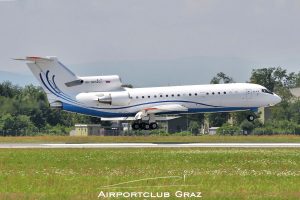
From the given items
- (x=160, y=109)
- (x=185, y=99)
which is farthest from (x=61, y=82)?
(x=185, y=99)

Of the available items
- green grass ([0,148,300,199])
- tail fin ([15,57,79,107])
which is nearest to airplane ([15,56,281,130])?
tail fin ([15,57,79,107])

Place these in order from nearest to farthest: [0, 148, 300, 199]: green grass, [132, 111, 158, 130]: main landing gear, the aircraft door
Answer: [0, 148, 300, 199]: green grass
[132, 111, 158, 130]: main landing gear
the aircraft door

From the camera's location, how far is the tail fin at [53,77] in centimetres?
6822

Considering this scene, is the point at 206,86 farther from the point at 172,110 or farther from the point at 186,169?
the point at 186,169

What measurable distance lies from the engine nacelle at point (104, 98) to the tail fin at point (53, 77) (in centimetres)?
131

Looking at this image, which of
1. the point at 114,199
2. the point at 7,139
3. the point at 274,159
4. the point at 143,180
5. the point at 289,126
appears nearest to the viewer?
the point at 114,199

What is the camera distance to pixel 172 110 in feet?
231

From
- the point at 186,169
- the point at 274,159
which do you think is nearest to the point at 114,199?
the point at 186,169

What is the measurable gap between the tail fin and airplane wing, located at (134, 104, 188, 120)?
281 inches

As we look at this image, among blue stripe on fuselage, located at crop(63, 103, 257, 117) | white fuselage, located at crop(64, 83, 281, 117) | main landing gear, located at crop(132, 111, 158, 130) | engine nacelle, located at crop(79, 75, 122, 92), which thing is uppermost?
engine nacelle, located at crop(79, 75, 122, 92)

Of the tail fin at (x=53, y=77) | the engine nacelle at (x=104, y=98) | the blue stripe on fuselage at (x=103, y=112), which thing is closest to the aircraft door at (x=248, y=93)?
the blue stripe on fuselage at (x=103, y=112)

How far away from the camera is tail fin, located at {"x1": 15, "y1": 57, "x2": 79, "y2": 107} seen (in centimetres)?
6822

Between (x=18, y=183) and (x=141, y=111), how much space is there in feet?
136

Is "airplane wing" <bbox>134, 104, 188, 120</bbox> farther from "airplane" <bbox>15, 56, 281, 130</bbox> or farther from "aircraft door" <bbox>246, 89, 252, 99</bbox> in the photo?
"aircraft door" <bbox>246, 89, 252, 99</bbox>
